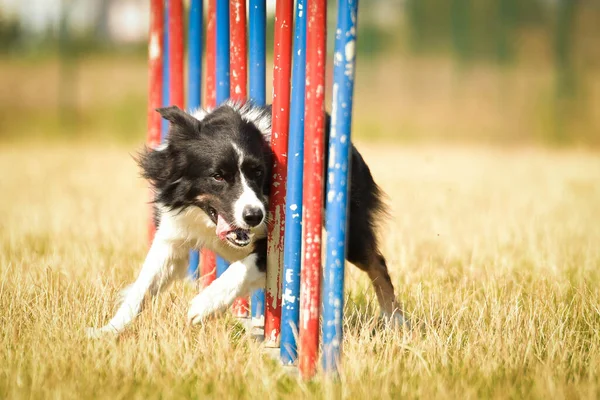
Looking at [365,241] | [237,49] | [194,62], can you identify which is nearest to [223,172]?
[237,49]

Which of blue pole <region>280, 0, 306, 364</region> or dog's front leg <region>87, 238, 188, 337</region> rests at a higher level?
blue pole <region>280, 0, 306, 364</region>

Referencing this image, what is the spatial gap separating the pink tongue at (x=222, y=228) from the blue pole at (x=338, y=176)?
1.14 m

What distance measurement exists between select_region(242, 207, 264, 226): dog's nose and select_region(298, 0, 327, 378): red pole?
2.59ft

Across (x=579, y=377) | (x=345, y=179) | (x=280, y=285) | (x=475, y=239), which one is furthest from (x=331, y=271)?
(x=475, y=239)

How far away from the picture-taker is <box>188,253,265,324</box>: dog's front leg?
4055 millimetres

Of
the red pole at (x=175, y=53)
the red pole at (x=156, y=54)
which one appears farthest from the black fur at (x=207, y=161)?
the red pole at (x=156, y=54)

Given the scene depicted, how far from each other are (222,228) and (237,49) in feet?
3.22

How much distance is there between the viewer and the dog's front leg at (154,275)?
442 centimetres

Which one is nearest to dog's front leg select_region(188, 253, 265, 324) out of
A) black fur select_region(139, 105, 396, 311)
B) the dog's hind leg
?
black fur select_region(139, 105, 396, 311)

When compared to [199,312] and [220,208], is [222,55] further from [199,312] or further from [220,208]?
[199,312]

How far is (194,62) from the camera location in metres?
5.64

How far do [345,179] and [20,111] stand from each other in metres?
17.7

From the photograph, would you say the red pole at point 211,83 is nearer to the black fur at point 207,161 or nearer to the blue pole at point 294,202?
the black fur at point 207,161

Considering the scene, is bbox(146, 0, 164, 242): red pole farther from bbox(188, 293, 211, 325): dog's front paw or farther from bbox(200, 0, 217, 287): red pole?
bbox(188, 293, 211, 325): dog's front paw
